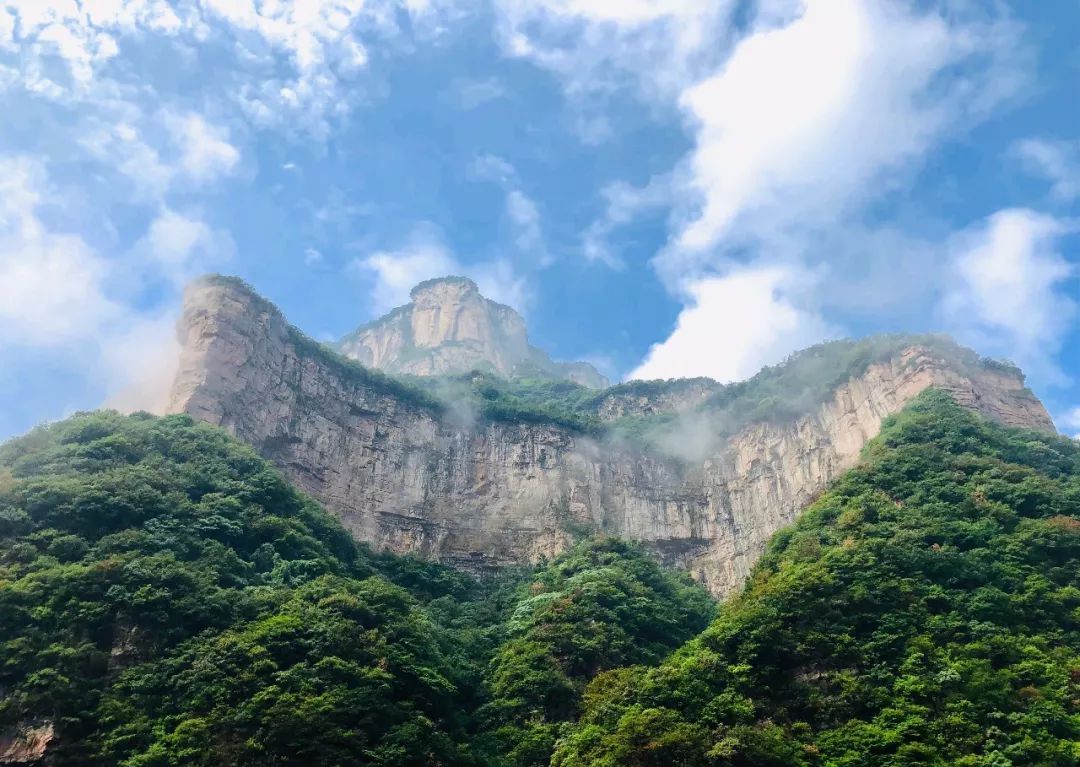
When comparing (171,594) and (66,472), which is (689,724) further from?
(66,472)

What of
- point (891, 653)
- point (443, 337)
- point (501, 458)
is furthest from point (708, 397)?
point (891, 653)

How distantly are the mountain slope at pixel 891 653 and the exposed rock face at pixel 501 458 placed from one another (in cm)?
1437

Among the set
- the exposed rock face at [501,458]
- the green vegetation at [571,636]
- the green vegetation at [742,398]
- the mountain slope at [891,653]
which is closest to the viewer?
the mountain slope at [891,653]

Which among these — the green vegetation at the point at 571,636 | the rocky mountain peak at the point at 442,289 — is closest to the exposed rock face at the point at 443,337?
the rocky mountain peak at the point at 442,289

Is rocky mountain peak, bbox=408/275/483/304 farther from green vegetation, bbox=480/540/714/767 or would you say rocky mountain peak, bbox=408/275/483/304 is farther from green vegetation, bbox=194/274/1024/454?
green vegetation, bbox=480/540/714/767

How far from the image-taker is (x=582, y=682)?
27672 mm

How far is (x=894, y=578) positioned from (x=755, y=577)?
235 inches

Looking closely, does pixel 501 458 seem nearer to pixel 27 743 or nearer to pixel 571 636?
pixel 571 636

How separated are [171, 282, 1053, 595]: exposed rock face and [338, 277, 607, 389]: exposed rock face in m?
31.9

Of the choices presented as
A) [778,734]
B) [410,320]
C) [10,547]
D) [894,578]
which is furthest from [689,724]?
[410,320]

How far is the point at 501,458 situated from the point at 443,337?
36.6 meters

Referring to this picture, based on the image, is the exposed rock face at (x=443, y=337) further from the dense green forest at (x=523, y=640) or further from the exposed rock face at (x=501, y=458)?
the dense green forest at (x=523, y=640)

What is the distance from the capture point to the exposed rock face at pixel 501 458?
45344 mm

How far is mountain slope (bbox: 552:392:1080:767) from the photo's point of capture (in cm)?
2034
